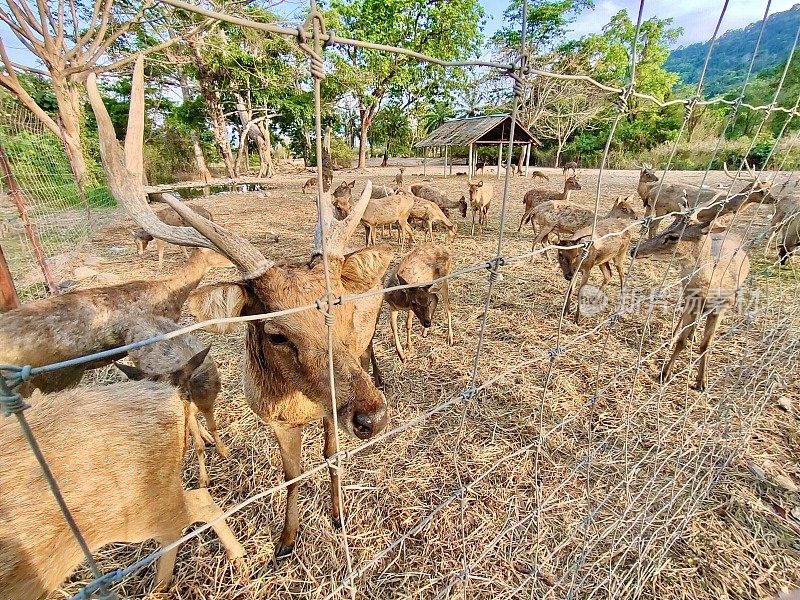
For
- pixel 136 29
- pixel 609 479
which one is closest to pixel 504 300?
pixel 609 479

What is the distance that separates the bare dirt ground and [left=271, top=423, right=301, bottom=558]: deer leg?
8cm

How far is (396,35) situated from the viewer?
26.3 m

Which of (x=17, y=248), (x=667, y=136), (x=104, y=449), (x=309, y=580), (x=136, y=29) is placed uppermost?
(x=136, y=29)

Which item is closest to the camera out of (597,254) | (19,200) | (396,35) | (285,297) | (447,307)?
(285,297)

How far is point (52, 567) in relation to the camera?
5.66ft

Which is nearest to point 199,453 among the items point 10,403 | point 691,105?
point 10,403

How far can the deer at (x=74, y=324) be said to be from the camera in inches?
131

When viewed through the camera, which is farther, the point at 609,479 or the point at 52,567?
the point at 609,479

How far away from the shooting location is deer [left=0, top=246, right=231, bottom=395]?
3.33 metres

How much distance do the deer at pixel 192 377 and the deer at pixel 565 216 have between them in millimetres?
6129

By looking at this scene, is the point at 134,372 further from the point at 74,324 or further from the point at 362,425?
the point at 362,425

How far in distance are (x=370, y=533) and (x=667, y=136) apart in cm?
4111

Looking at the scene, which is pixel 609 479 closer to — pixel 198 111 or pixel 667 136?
pixel 198 111

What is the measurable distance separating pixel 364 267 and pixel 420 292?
2.27 m
